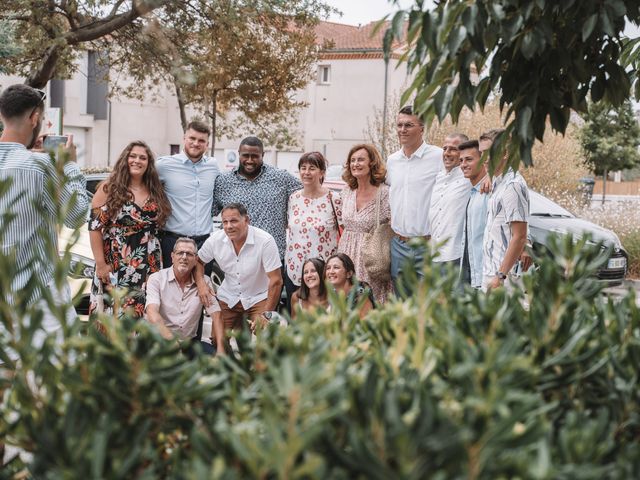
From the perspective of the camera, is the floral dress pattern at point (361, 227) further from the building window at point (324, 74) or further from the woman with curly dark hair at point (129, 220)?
the building window at point (324, 74)

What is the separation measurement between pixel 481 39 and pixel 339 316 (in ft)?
3.13

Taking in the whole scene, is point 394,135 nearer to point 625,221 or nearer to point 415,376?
point 625,221

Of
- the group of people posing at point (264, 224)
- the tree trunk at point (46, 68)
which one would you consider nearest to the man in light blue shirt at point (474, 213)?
the group of people posing at point (264, 224)

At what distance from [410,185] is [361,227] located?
0.50 m

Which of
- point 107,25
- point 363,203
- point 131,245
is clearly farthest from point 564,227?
point 107,25

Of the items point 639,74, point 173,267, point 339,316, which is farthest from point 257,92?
point 339,316

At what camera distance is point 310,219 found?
7188 millimetres

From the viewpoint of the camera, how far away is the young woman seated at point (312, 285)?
22.3ft

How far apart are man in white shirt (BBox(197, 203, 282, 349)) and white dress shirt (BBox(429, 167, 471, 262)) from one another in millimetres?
1236

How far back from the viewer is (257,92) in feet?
79.8

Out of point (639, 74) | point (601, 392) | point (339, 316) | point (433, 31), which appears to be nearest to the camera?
point (601, 392)

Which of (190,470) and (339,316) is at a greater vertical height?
(339,316)

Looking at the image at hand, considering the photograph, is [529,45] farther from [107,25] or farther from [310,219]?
[107,25]

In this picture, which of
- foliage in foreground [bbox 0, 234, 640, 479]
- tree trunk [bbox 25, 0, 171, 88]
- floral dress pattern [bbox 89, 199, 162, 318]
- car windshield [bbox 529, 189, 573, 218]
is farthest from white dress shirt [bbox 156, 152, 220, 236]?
tree trunk [bbox 25, 0, 171, 88]
